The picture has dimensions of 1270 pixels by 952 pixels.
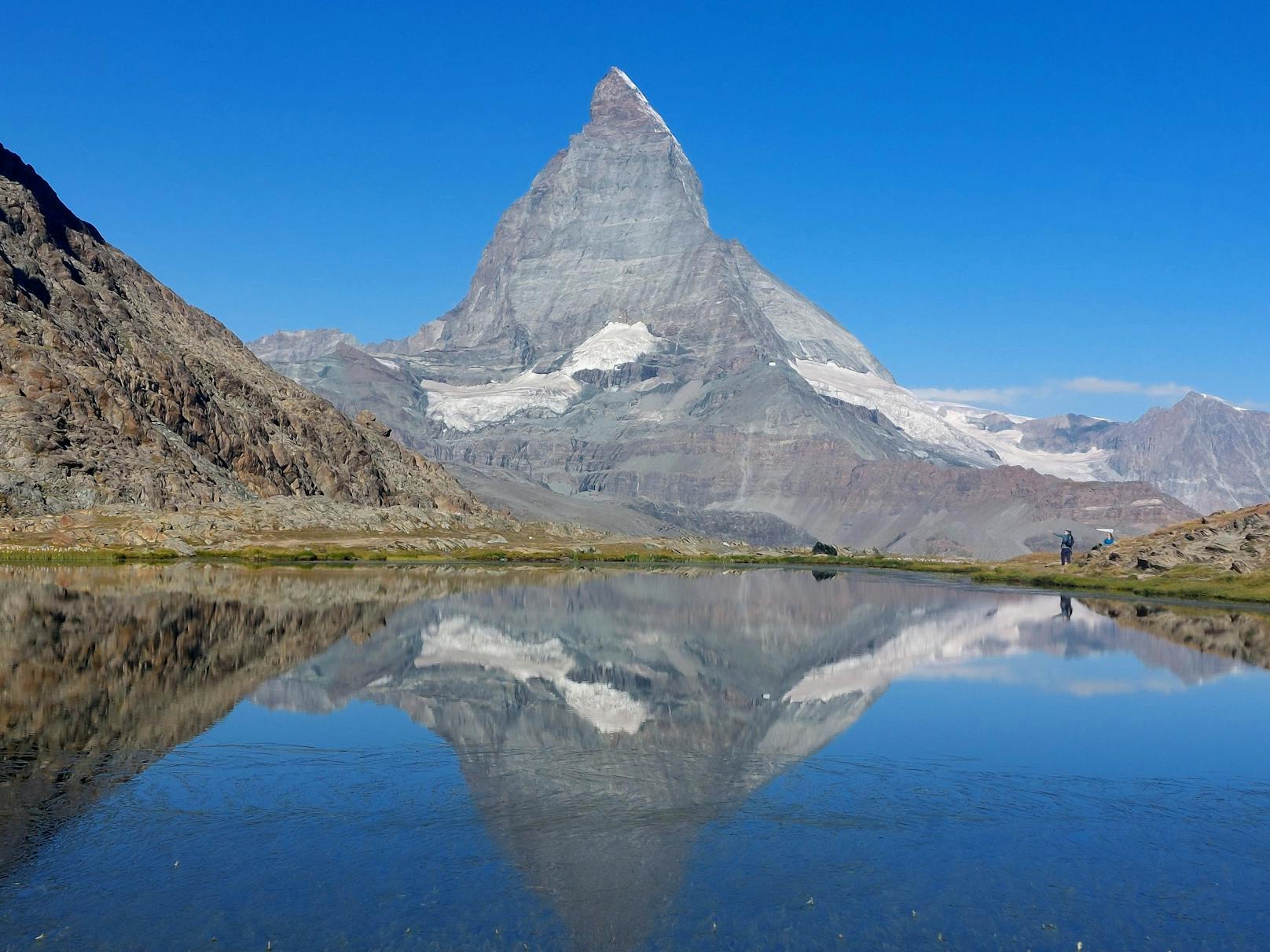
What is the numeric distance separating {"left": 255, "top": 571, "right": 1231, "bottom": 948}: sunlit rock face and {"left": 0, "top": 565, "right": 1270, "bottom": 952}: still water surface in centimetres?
18

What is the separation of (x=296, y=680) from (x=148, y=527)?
4272 inches

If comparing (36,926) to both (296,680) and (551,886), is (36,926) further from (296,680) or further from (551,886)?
(296,680)

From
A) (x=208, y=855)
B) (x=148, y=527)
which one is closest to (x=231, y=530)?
(x=148, y=527)

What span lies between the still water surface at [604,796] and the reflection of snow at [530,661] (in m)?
0.28

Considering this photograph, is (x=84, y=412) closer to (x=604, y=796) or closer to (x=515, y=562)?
(x=515, y=562)

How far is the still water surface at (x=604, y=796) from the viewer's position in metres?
22.5

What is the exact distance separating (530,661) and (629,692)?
10.2 metres

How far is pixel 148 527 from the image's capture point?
146750 millimetres

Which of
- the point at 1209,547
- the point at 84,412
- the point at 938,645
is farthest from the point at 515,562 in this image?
the point at 938,645

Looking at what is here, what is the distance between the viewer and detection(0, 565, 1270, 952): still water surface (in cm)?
2250

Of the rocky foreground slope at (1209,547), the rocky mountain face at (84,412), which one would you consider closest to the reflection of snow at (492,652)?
the rocky foreground slope at (1209,547)

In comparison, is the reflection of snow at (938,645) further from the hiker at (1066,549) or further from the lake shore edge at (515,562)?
the hiker at (1066,549)

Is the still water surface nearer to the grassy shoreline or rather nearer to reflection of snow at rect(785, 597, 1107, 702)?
reflection of snow at rect(785, 597, 1107, 702)

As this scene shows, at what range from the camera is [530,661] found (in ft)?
190
